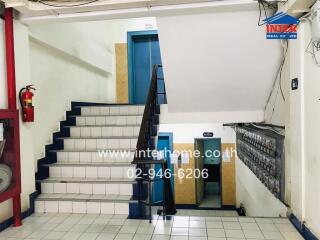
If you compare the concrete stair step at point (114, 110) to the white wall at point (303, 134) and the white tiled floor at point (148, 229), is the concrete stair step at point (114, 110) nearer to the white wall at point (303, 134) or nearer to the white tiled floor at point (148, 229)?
the white tiled floor at point (148, 229)

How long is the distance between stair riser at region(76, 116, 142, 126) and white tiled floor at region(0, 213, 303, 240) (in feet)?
6.84

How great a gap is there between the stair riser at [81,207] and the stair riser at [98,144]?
1192 millimetres

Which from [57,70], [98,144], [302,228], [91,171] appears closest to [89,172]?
[91,171]

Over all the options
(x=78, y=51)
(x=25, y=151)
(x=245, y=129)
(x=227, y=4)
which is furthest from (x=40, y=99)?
(x=245, y=129)

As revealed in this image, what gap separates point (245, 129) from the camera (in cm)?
554

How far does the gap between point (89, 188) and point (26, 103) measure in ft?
4.70

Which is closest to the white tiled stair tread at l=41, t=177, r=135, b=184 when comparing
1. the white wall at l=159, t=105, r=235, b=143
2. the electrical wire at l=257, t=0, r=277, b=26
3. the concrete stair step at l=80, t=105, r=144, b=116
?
the concrete stair step at l=80, t=105, r=144, b=116

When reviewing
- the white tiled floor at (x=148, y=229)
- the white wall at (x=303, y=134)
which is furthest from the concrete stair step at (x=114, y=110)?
the white wall at (x=303, y=134)

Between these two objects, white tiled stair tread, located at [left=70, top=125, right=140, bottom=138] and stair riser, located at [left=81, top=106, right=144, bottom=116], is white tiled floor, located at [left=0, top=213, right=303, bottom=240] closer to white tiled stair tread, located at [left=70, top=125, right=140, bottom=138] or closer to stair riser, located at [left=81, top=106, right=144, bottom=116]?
white tiled stair tread, located at [left=70, top=125, right=140, bottom=138]

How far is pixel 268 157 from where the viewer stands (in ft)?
13.1

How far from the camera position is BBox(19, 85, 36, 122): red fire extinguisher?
3.48m

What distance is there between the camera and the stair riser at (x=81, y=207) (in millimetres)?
3620

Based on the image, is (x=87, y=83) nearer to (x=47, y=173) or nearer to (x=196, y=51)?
(x=47, y=173)

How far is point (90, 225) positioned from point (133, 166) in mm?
1106
